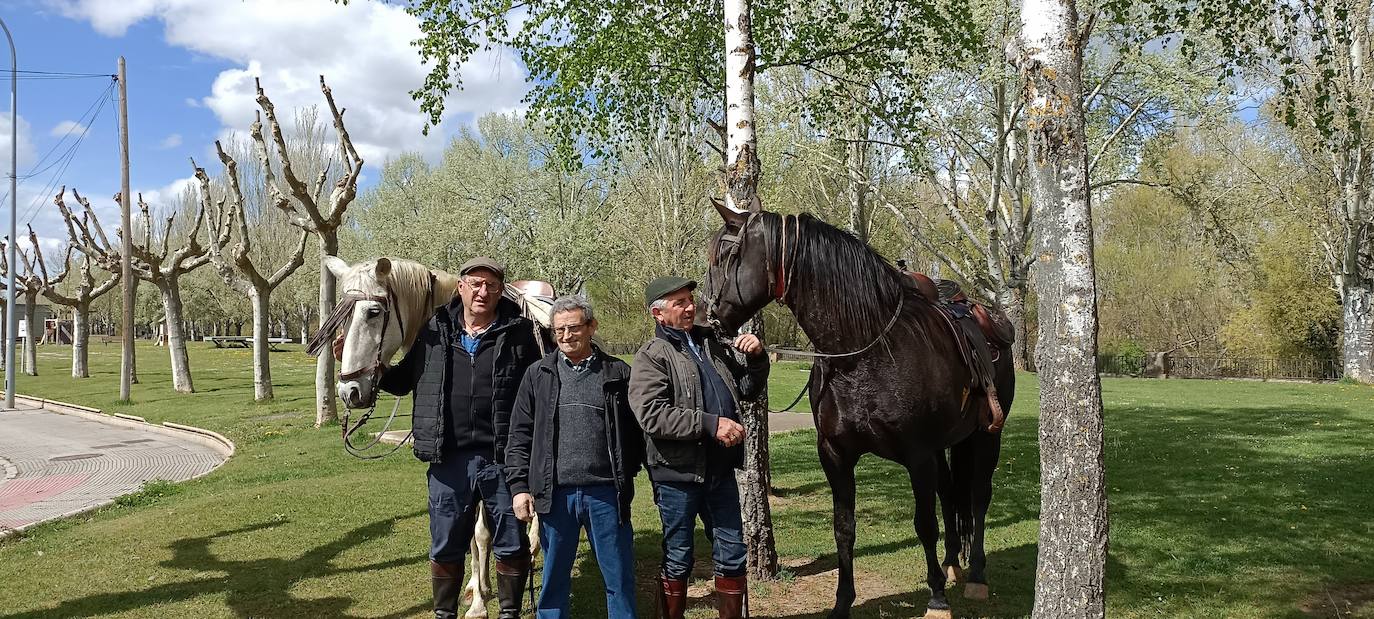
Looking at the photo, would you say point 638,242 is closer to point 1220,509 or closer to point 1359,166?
point 1359,166

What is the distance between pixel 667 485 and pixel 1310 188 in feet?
94.5

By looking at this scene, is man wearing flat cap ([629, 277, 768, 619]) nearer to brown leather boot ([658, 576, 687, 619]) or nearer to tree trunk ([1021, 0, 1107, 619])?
brown leather boot ([658, 576, 687, 619])

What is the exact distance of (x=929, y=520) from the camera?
4793 millimetres

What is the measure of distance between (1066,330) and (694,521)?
182 centimetres

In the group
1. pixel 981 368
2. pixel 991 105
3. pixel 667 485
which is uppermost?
pixel 991 105

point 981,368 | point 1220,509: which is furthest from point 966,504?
point 1220,509

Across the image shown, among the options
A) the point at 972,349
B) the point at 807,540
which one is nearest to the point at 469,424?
the point at 972,349

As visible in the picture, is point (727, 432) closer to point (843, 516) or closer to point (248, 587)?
point (843, 516)

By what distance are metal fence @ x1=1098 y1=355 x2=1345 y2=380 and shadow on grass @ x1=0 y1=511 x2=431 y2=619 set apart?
976 inches

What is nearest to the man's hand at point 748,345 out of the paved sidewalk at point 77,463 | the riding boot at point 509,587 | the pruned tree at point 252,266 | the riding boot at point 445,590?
the riding boot at point 509,587

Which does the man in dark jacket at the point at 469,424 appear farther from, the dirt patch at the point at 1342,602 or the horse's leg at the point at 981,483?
the dirt patch at the point at 1342,602

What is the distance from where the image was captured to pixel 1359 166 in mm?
22906

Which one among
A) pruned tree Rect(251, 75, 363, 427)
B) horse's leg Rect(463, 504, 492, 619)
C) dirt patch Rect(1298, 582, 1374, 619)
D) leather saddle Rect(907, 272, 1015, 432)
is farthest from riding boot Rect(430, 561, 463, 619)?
pruned tree Rect(251, 75, 363, 427)

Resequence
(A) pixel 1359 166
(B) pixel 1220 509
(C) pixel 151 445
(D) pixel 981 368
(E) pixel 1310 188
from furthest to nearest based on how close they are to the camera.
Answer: (E) pixel 1310 188 < (A) pixel 1359 166 < (C) pixel 151 445 < (B) pixel 1220 509 < (D) pixel 981 368
